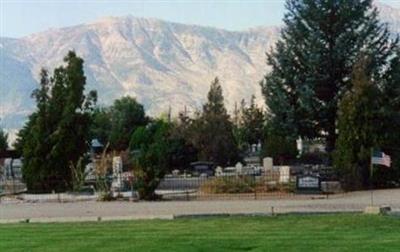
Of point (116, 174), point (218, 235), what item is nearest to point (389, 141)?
point (116, 174)

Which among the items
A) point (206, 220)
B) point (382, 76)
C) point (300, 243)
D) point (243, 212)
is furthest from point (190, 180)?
point (300, 243)

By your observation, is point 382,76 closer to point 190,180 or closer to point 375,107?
point 375,107

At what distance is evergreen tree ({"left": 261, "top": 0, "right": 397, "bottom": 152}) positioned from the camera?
178 ft

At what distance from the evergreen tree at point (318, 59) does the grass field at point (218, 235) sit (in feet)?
94.2

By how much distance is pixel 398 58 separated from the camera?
53250mm

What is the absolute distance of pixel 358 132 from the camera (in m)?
42.9

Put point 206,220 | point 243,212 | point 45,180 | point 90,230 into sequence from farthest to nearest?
point 45,180
point 243,212
point 206,220
point 90,230

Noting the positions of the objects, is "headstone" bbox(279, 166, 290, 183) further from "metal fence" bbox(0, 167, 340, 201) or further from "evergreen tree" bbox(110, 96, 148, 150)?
"evergreen tree" bbox(110, 96, 148, 150)

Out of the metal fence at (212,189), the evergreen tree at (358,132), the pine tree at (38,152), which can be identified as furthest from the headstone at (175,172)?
the evergreen tree at (358,132)

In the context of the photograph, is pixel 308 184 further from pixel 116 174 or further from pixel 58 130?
pixel 58 130

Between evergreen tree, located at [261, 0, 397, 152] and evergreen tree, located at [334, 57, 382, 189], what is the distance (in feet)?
32.3

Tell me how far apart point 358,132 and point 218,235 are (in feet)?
78.0

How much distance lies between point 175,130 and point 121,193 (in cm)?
3493

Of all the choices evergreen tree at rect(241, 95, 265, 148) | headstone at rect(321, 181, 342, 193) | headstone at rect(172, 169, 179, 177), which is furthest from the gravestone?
evergreen tree at rect(241, 95, 265, 148)
